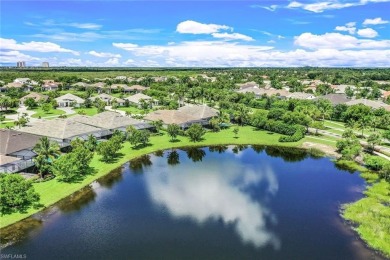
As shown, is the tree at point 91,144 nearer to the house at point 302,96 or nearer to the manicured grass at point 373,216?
the manicured grass at point 373,216

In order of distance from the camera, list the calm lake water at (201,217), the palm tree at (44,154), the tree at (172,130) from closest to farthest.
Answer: the calm lake water at (201,217)
the palm tree at (44,154)
the tree at (172,130)

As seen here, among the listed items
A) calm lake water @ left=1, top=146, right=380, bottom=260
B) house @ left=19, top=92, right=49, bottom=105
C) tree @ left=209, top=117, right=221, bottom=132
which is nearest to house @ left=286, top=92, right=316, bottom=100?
tree @ left=209, top=117, right=221, bottom=132

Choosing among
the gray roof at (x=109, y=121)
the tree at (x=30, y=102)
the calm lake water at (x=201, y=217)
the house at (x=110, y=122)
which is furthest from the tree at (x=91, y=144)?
the tree at (x=30, y=102)

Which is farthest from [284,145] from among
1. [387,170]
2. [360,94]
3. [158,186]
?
[360,94]

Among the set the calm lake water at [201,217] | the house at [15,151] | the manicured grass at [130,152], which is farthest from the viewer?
the house at [15,151]

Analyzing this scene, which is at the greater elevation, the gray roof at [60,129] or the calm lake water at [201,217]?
the gray roof at [60,129]

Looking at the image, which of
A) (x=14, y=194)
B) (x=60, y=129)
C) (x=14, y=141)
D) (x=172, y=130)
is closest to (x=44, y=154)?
(x=14, y=141)

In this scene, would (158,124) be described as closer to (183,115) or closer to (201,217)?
(183,115)
